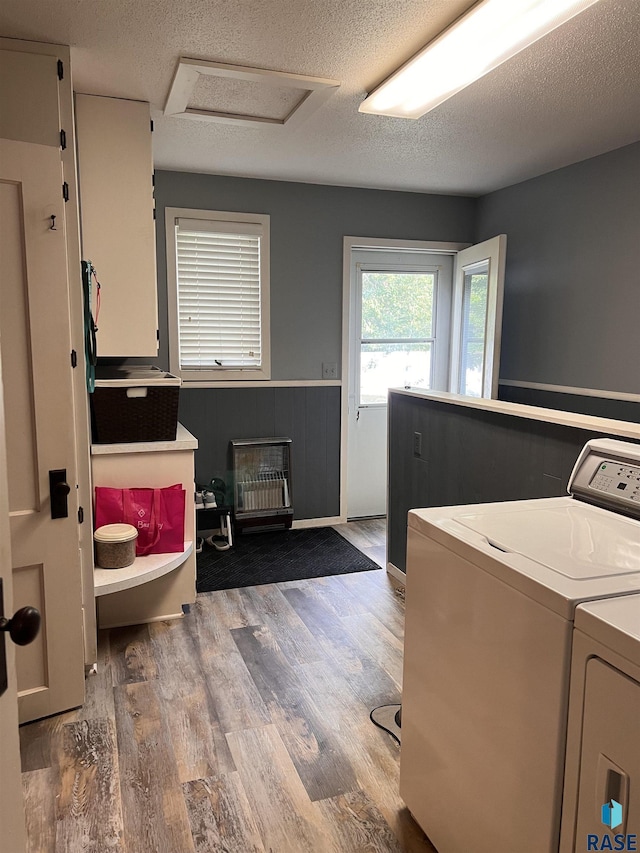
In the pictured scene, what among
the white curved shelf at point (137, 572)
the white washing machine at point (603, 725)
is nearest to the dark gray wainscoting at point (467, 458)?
the white washing machine at point (603, 725)

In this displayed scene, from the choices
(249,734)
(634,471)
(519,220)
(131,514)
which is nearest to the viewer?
(634,471)

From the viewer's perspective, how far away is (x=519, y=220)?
14.1ft

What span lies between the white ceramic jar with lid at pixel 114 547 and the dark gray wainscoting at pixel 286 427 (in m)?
1.58

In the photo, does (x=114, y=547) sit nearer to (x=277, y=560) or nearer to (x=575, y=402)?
(x=277, y=560)

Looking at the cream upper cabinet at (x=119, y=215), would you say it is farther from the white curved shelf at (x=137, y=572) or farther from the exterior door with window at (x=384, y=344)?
the exterior door with window at (x=384, y=344)

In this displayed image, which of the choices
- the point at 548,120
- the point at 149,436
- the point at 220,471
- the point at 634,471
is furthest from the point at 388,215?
the point at 634,471

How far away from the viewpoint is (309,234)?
14.5 ft

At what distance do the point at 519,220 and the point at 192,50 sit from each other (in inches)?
107

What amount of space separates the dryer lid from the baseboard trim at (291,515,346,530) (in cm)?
299

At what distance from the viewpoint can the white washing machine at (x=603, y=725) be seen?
40.3 inches

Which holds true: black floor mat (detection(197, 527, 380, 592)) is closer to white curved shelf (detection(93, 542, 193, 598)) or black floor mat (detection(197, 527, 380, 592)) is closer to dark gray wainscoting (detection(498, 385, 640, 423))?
white curved shelf (detection(93, 542, 193, 598))

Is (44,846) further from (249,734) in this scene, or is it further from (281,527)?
(281,527)

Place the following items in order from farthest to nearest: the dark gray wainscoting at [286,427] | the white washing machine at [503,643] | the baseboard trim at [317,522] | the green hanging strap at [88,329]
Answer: the baseboard trim at [317,522] → the dark gray wainscoting at [286,427] → the green hanging strap at [88,329] → the white washing machine at [503,643]

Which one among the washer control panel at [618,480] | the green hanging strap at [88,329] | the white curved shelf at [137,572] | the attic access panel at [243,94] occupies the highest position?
the attic access panel at [243,94]
